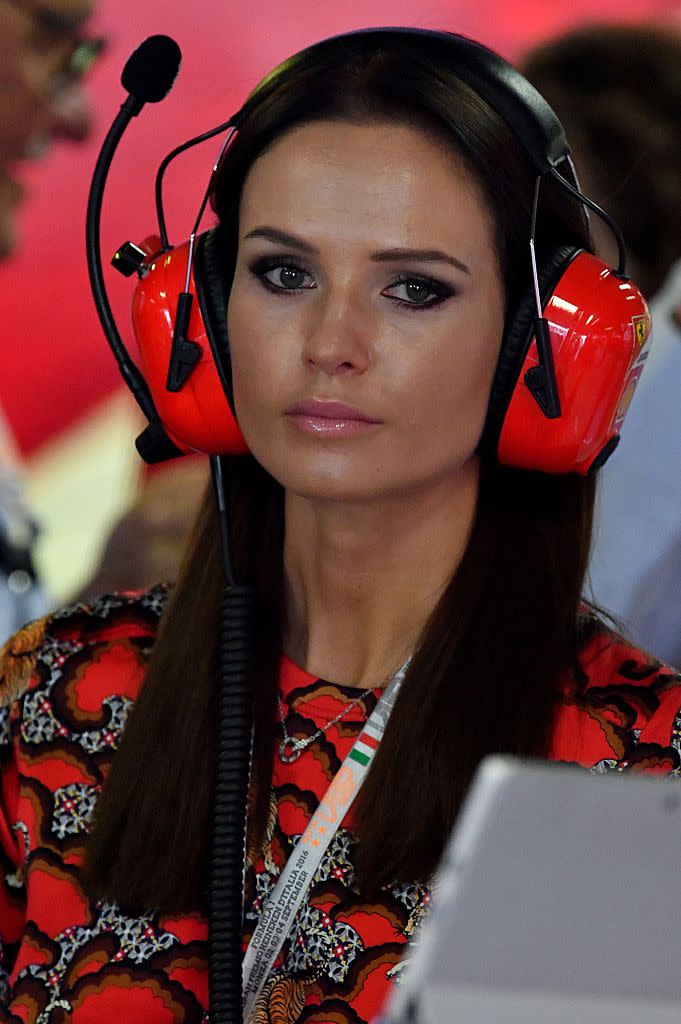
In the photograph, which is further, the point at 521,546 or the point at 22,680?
the point at 22,680

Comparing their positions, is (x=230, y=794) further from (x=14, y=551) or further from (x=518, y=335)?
(x=14, y=551)

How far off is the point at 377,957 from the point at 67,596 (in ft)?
5.16

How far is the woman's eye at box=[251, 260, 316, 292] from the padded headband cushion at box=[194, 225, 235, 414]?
0.06 metres

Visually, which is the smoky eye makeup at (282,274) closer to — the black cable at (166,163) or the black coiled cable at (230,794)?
the black cable at (166,163)

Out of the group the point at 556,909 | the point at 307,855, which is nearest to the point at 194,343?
the point at 307,855

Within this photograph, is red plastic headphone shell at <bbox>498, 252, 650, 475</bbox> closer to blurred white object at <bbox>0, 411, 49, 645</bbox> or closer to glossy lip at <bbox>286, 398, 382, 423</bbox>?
glossy lip at <bbox>286, 398, 382, 423</bbox>

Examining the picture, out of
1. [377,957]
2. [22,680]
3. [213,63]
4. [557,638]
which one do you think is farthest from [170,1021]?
[213,63]

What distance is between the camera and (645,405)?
8.22 ft

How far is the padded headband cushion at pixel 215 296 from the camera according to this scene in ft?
4.84

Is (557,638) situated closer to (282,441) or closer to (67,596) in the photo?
(282,441)

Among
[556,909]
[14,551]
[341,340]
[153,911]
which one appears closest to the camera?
[556,909]

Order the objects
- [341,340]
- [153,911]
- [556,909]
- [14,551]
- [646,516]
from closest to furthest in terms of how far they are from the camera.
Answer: [556,909], [341,340], [153,911], [646,516], [14,551]

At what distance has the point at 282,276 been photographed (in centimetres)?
145

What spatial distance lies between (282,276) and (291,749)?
481 mm
